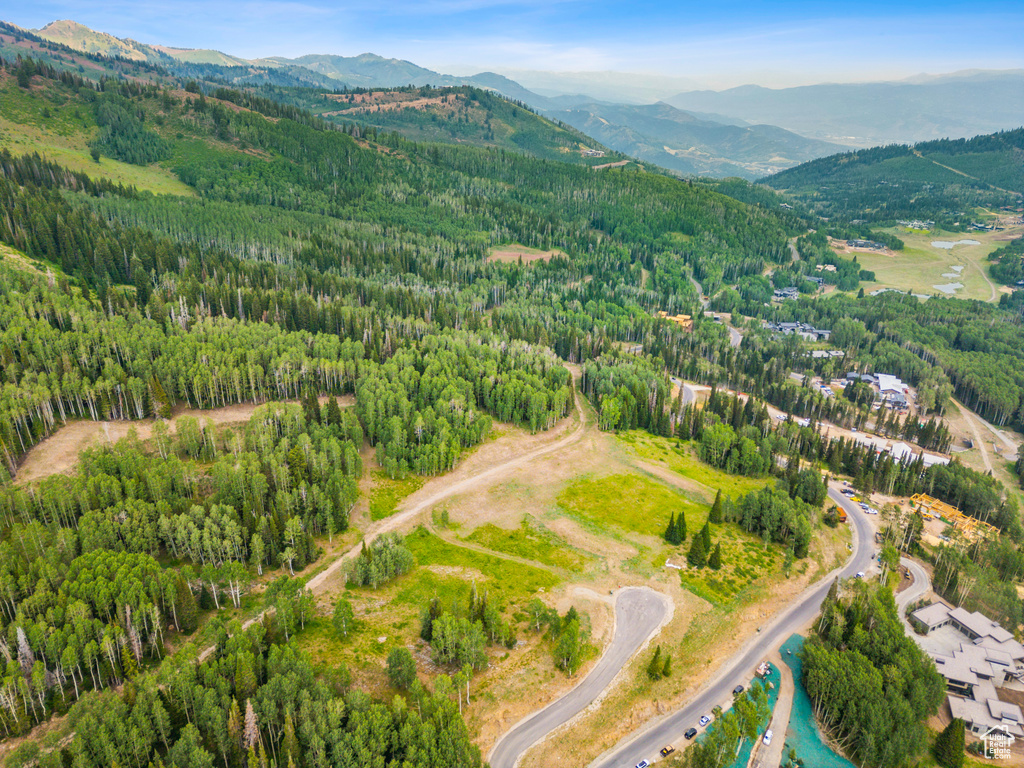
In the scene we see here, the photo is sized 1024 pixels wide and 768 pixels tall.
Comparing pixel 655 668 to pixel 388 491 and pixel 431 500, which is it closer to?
pixel 431 500

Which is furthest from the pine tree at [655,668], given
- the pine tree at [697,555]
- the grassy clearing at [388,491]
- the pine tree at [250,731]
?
the grassy clearing at [388,491]

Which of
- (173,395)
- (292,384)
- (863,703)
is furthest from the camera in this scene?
(292,384)

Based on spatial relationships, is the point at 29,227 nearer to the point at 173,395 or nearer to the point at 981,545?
the point at 173,395

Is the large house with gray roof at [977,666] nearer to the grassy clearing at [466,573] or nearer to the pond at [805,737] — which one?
the pond at [805,737]

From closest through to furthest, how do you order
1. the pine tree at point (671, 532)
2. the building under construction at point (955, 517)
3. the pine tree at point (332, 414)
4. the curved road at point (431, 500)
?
the curved road at point (431, 500) < the pine tree at point (671, 532) < the building under construction at point (955, 517) < the pine tree at point (332, 414)

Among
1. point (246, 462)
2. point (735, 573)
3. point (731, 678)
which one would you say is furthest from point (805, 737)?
point (246, 462)

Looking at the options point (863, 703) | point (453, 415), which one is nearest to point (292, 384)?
point (453, 415)

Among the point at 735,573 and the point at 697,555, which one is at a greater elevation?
the point at 697,555
